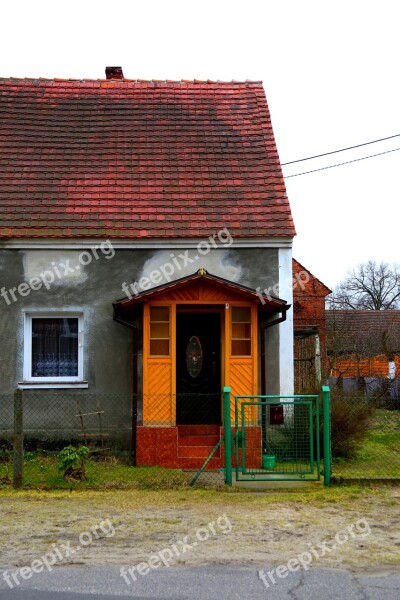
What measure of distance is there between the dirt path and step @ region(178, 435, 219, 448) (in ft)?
7.92

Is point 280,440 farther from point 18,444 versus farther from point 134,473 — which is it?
point 18,444

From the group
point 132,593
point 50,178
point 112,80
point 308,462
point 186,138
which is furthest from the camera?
point 112,80

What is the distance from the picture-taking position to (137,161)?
14695 mm

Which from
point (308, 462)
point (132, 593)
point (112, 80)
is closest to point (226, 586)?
point (132, 593)

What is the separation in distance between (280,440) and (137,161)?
6.57m

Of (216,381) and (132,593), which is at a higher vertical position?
(216,381)

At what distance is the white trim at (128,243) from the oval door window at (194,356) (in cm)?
177

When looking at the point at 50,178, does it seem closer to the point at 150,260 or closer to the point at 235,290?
the point at 150,260

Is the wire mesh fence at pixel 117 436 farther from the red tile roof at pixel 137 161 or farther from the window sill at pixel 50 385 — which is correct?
the red tile roof at pixel 137 161

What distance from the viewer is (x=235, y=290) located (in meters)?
12.1

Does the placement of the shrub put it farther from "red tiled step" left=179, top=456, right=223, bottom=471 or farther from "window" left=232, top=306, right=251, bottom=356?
"window" left=232, top=306, right=251, bottom=356

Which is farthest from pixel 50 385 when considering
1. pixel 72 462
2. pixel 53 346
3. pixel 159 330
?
pixel 72 462

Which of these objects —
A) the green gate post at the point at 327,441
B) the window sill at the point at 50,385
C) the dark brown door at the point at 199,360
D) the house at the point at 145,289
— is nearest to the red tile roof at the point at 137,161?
the house at the point at 145,289

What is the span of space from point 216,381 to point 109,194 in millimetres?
4070
